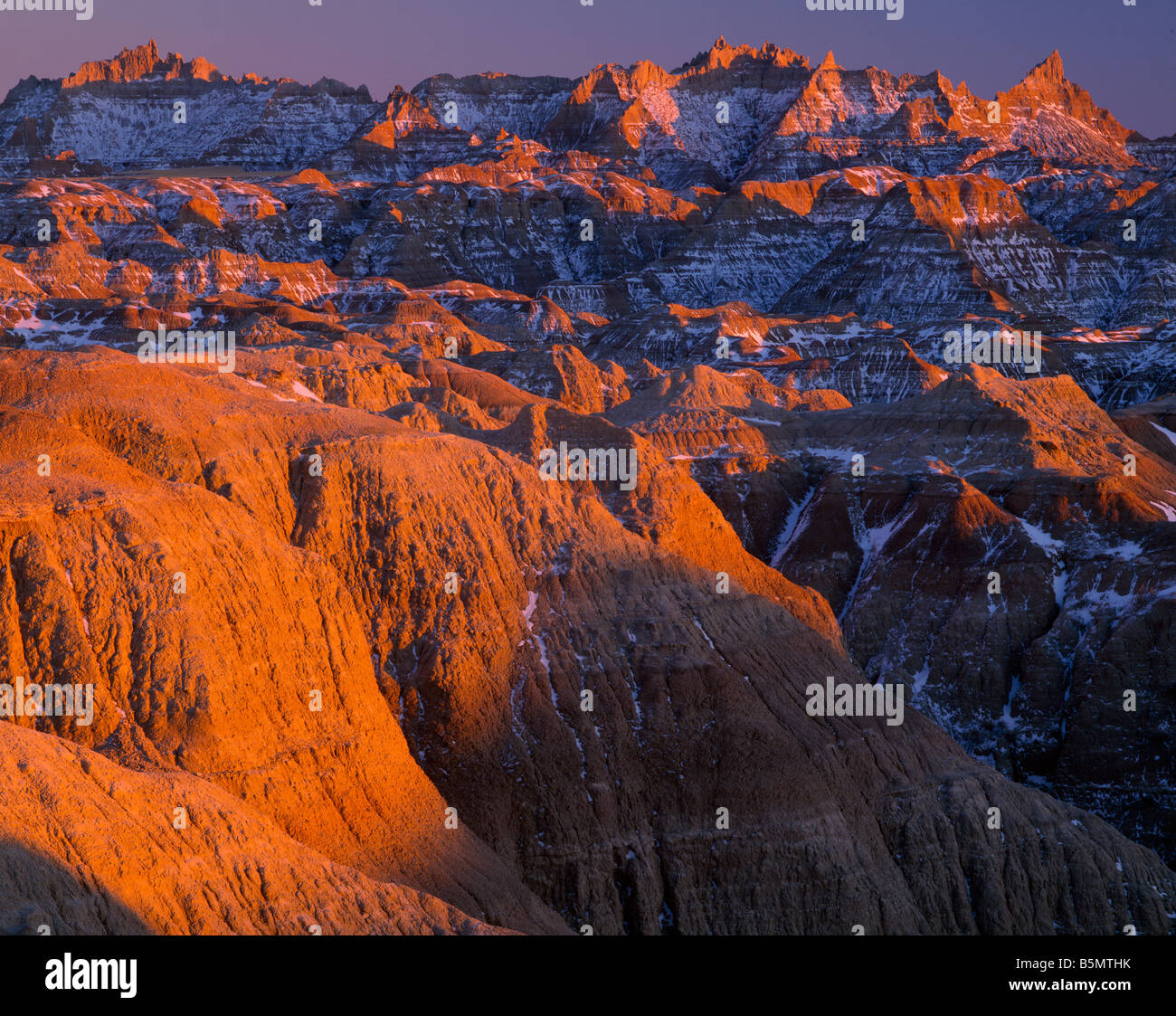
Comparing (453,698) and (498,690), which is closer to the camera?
(453,698)

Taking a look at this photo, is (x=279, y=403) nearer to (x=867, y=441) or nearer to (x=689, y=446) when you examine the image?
(x=689, y=446)

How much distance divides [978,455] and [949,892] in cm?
4706

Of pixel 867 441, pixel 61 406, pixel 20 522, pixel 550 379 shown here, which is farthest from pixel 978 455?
pixel 20 522

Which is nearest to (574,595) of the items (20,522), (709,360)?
(20,522)

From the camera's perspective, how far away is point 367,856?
3622 cm

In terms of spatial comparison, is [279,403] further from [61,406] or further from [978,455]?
[978,455]

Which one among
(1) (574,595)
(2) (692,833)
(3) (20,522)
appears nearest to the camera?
(3) (20,522)

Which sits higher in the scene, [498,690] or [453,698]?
[498,690]

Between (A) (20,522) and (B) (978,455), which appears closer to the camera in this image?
(A) (20,522)

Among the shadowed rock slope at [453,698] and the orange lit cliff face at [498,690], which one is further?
the shadowed rock slope at [453,698]

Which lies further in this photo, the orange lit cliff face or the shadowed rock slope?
the shadowed rock slope

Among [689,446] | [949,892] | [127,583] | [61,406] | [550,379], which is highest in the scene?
[550,379]
